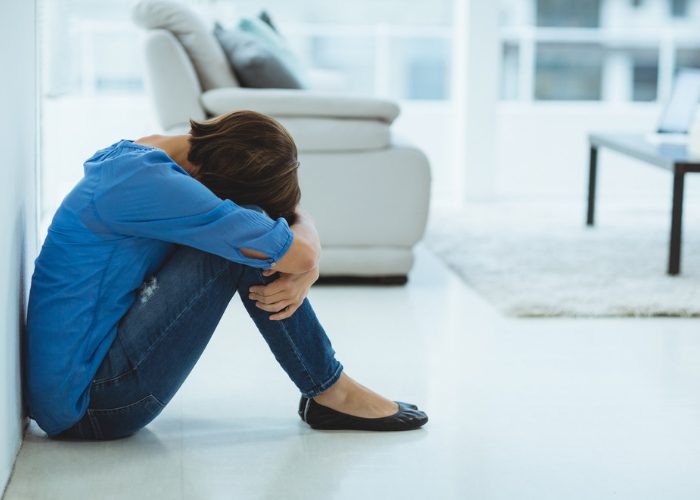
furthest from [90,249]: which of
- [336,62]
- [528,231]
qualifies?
[336,62]

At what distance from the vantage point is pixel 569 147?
6238 mm

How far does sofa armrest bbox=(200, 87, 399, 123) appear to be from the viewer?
3438 mm

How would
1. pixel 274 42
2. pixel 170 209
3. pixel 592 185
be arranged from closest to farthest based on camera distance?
1. pixel 170 209
2. pixel 274 42
3. pixel 592 185

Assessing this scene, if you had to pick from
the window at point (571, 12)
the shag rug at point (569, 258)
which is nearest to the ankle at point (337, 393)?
the shag rug at point (569, 258)

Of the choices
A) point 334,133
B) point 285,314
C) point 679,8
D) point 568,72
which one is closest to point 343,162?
point 334,133

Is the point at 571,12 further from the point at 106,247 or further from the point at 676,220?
the point at 106,247

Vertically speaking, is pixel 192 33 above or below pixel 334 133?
above

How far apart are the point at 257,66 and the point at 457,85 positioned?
229 centimetres

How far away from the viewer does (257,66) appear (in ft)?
12.1

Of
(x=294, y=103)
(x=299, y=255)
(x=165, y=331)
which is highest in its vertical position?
(x=294, y=103)

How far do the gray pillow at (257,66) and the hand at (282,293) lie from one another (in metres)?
1.98

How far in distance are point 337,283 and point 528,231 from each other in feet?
4.46

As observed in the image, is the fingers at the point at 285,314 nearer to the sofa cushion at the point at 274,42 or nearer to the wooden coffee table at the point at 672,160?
the wooden coffee table at the point at 672,160

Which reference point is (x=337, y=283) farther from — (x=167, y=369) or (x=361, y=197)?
(x=167, y=369)
